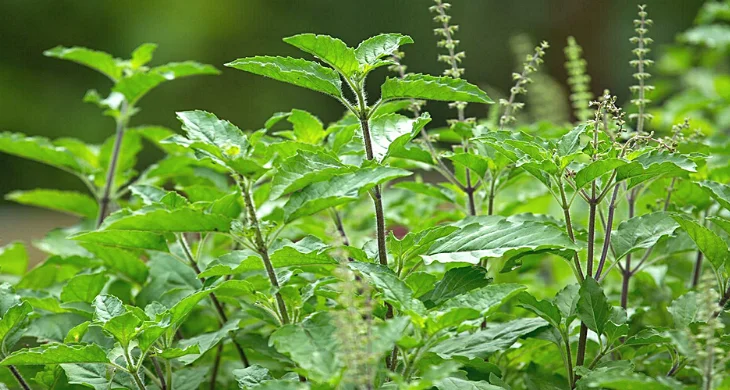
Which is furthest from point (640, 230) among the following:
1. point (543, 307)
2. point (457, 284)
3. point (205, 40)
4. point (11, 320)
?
point (205, 40)

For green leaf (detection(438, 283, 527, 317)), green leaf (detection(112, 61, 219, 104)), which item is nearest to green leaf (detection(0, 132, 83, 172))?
green leaf (detection(112, 61, 219, 104))

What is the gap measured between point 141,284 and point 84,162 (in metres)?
0.52

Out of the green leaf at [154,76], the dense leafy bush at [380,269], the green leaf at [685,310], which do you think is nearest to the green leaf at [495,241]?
the dense leafy bush at [380,269]

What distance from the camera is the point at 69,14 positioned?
6.62m

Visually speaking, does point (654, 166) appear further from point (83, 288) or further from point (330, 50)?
point (83, 288)

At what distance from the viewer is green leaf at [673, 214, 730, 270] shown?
1075mm

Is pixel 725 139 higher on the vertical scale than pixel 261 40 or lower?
lower

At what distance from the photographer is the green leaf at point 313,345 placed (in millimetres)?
851

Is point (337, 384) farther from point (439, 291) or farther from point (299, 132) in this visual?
point (299, 132)

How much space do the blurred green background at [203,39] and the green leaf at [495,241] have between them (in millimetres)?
5196

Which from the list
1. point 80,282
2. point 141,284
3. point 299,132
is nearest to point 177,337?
point 141,284

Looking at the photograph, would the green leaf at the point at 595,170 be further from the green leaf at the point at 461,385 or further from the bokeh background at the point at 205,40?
the bokeh background at the point at 205,40

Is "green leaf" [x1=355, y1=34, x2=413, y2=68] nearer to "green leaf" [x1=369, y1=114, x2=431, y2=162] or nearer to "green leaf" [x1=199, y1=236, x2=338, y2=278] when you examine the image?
"green leaf" [x1=369, y1=114, x2=431, y2=162]

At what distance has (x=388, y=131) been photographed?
3.75ft
